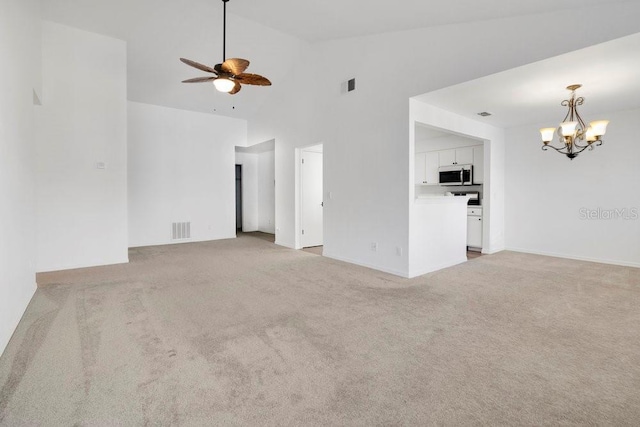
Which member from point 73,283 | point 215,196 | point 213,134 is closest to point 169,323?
point 73,283

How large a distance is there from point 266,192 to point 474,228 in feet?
18.1

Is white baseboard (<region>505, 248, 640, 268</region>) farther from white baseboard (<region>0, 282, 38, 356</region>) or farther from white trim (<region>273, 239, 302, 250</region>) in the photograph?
white baseboard (<region>0, 282, 38, 356</region>)

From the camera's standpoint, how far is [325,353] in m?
2.18

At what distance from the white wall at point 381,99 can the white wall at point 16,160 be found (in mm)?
3927

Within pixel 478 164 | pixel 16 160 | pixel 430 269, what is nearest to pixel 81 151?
pixel 16 160

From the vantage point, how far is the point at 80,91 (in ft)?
15.3

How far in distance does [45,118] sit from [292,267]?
418 cm

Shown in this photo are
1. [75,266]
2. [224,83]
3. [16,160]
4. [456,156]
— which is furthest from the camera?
[456,156]

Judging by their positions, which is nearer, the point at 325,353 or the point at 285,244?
the point at 325,353

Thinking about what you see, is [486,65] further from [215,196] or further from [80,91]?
[215,196]

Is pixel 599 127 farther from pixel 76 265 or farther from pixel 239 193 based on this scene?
pixel 239 193

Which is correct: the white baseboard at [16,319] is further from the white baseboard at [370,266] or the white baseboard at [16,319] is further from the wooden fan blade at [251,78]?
the white baseboard at [370,266]

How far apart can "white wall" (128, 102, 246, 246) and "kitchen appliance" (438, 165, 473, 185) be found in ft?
16.6

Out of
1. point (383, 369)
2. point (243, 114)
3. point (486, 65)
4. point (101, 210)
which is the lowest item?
point (383, 369)
